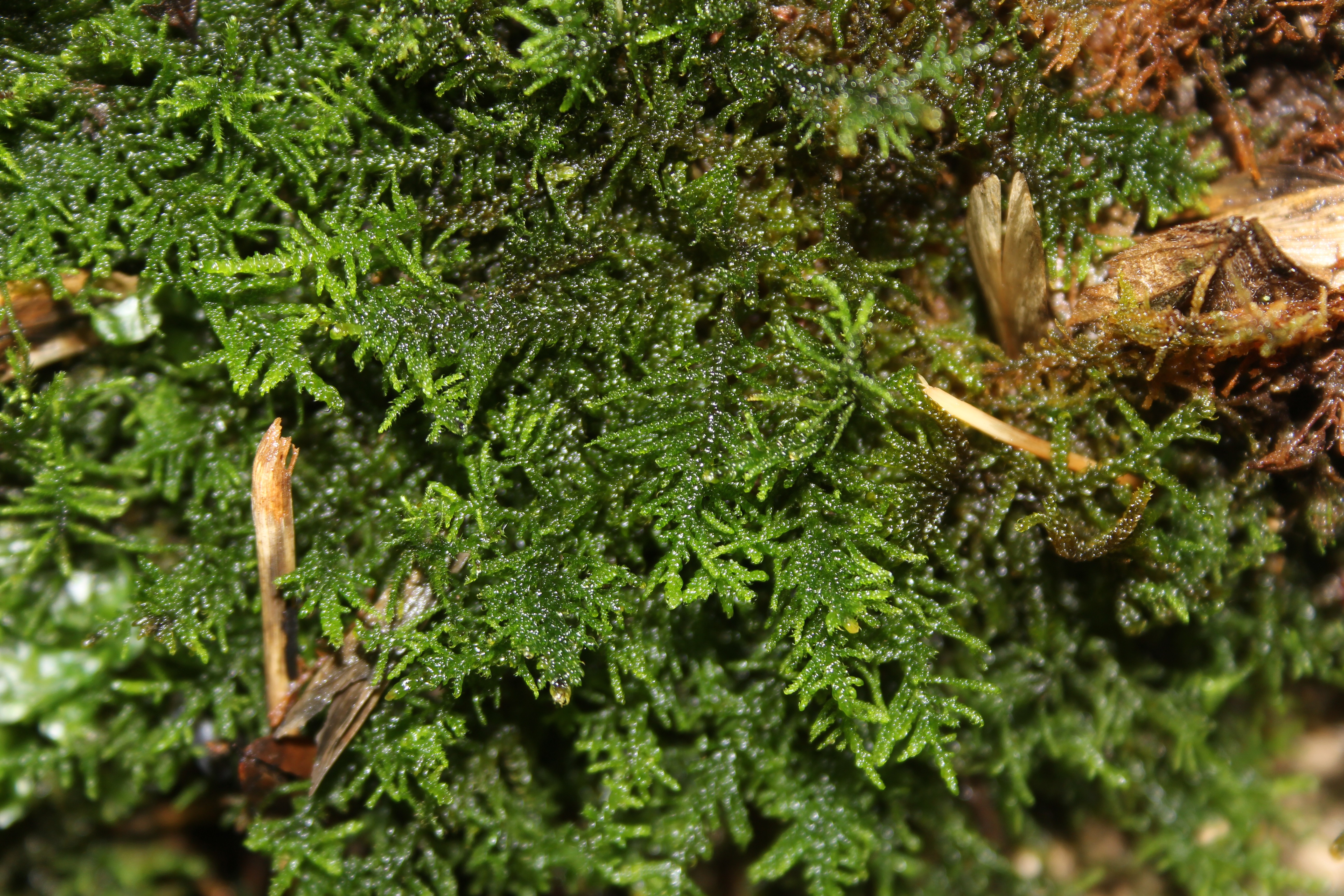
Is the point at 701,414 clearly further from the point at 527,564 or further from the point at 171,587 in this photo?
the point at 171,587

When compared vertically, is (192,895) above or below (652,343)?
below

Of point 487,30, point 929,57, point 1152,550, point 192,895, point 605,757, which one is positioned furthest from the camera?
point 192,895

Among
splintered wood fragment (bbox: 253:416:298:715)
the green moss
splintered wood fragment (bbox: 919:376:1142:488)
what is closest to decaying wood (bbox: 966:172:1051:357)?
the green moss

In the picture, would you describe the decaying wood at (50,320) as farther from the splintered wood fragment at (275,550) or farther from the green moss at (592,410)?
the splintered wood fragment at (275,550)

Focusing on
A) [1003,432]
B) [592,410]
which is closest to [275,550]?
[592,410]

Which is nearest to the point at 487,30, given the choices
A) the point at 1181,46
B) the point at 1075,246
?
the point at 1075,246

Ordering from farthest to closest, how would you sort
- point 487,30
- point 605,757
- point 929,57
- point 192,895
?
point 192,895 → point 605,757 → point 487,30 → point 929,57
